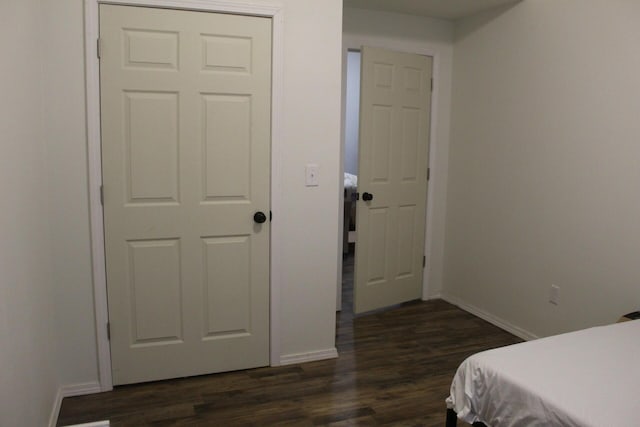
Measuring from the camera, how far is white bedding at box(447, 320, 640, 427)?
1.58 metres

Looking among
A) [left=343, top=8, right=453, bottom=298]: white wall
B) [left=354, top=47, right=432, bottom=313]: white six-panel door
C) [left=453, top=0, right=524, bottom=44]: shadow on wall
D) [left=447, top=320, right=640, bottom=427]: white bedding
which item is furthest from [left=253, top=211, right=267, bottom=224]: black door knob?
[left=453, top=0, right=524, bottom=44]: shadow on wall

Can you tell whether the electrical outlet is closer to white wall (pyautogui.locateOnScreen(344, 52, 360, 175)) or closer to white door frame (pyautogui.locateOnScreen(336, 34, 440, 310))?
white door frame (pyautogui.locateOnScreen(336, 34, 440, 310))

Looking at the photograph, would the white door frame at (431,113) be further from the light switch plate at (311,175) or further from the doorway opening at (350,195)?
the light switch plate at (311,175)

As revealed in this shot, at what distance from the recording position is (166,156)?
8.96 ft

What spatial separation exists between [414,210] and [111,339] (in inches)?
99.3

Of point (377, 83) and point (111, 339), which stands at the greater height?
point (377, 83)

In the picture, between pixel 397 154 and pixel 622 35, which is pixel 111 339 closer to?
pixel 397 154

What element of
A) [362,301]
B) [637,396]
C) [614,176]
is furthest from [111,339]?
[614,176]

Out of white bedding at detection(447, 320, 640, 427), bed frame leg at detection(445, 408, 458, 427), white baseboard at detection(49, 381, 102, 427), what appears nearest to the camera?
white bedding at detection(447, 320, 640, 427)

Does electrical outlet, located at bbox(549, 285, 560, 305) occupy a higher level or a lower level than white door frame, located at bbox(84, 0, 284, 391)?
Result: lower

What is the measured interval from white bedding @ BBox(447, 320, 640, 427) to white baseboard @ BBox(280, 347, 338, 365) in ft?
4.14

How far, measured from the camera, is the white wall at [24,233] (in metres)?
1.74

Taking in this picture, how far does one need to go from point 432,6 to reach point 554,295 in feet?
7.35

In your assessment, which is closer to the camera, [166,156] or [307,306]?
[166,156]
